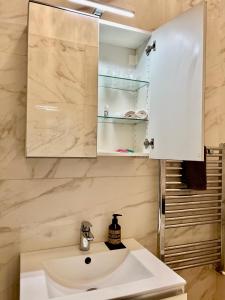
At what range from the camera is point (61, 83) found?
1.15 metres

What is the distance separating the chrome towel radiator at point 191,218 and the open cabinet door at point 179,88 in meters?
0.30

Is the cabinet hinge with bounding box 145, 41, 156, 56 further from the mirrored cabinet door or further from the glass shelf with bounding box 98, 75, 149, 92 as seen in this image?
the mirrored cabinet door

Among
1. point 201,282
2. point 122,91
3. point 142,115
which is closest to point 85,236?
point 142,115

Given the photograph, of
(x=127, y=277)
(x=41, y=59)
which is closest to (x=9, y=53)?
(x=41, y=59)

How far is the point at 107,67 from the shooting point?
1386mm

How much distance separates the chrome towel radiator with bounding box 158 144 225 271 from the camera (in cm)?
149

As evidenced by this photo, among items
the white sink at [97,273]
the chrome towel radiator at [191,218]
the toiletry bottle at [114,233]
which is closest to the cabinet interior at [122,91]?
the chrome towel radiator at [191,218]

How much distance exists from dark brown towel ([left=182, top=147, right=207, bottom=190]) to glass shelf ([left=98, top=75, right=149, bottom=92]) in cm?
57

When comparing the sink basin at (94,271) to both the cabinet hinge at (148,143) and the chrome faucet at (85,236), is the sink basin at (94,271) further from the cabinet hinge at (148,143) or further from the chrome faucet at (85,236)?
the cabinet hinge at (148,143)

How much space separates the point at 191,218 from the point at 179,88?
0.90 metres

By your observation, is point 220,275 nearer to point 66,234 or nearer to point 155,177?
point 155,177

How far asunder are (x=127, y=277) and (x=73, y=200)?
47 cm

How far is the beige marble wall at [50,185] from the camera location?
1169mm

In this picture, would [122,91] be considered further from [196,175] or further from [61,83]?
[196,175]
